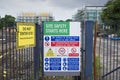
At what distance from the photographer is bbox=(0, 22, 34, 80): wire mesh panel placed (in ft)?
25.6

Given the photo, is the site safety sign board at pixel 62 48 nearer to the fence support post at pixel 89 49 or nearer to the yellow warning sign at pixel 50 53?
the yellow warning sign at pixel 50 53

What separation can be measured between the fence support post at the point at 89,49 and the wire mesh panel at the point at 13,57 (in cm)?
146

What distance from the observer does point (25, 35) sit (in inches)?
353

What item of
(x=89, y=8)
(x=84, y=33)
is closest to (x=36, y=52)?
(x=84, y=33)

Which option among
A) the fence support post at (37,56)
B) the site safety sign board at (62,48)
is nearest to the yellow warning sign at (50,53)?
the site safety sign board at (62,48)

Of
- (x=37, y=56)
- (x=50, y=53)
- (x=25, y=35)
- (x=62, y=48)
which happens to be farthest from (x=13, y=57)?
(x=37, y=56)

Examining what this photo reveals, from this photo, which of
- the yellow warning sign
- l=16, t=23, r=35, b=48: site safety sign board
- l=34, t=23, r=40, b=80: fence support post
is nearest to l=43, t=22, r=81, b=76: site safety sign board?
the yellow warning sign

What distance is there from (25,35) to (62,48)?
A: 1.50 meters

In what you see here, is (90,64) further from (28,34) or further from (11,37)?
(11,37)

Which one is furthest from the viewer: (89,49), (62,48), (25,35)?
(89,49)

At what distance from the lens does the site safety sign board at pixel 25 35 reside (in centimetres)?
857

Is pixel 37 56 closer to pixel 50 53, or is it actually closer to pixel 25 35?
pixel 50 53

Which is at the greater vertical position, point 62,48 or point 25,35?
point 25,35

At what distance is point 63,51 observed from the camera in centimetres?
1020
